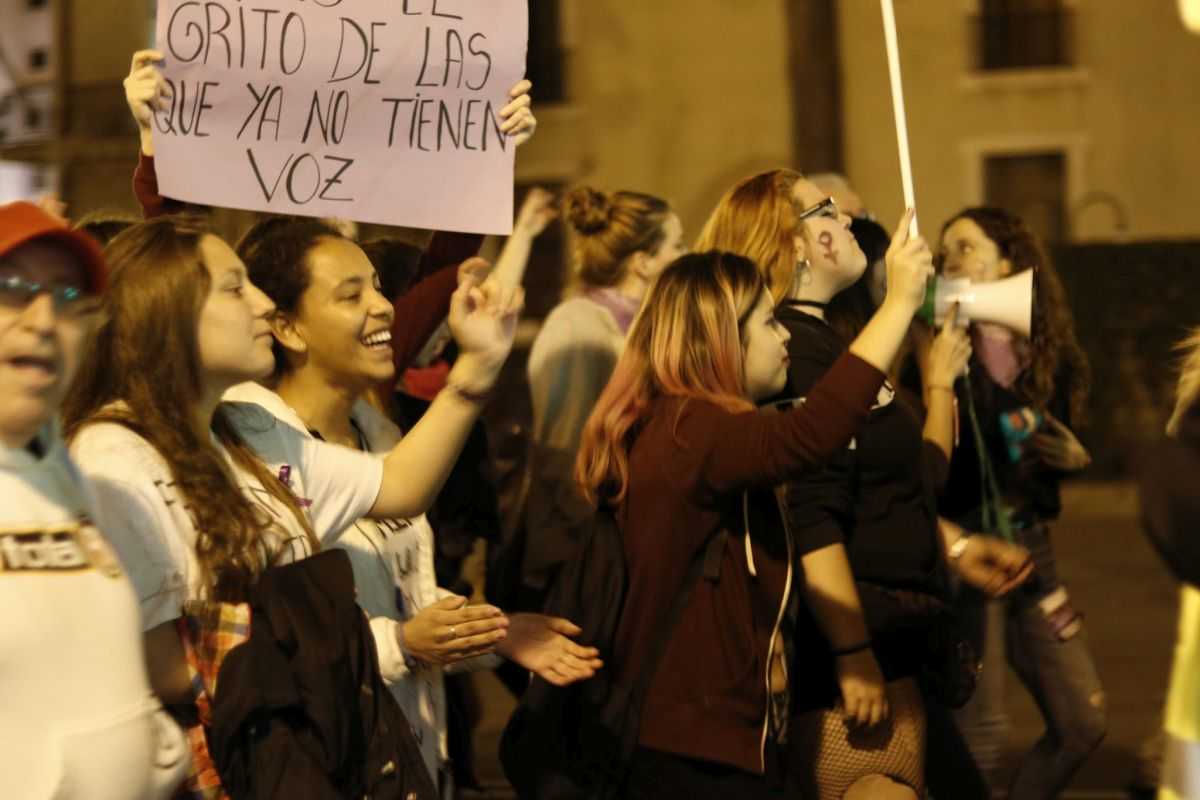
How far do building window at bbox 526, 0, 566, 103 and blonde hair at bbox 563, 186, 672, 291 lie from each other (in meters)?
16.9

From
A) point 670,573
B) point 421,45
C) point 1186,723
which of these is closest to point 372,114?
point 421,45

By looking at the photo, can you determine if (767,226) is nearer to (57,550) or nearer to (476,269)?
(476,269)

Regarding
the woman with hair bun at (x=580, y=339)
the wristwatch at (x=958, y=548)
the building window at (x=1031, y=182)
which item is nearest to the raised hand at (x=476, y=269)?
the wristwatch at (x=958, y=548)

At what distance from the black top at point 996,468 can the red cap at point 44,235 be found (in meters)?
3.14

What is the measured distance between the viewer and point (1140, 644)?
989cm

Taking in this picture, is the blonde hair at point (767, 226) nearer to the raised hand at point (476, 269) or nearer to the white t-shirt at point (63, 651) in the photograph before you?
the raised hand at point (476, 269)

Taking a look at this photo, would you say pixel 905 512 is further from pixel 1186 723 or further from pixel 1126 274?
pixel 1126 274

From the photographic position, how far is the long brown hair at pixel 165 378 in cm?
319

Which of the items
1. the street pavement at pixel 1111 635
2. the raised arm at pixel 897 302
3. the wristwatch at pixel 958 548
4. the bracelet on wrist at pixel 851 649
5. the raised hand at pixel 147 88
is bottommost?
the street pavement at pixel 1111 635

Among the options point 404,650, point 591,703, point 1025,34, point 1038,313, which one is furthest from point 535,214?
point 1025,34

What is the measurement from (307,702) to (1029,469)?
3065 millimetres

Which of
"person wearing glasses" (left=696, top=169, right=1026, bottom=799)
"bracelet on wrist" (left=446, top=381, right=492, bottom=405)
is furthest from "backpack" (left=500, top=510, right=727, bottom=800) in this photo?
"bracelet on wrist" (left=446, top=381, right=492, bottom=405)

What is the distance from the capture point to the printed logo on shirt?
8.39ft

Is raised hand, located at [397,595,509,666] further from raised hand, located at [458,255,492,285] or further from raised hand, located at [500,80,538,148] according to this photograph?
raised hand, located at [500,80,538,148]
